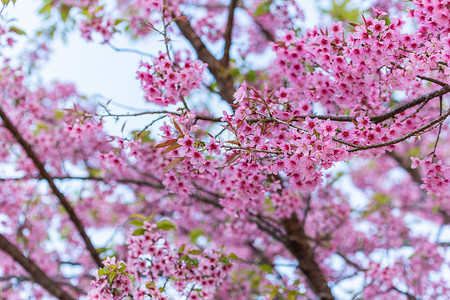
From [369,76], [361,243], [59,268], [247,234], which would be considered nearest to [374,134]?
[369,76]

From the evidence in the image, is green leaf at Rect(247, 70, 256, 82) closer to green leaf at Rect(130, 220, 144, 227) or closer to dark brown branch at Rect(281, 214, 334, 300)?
dark brown branch at Rect(281, 214, 334, 300)

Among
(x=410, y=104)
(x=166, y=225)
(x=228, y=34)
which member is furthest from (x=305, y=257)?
(x=228, y=34)

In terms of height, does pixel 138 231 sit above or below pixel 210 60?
below

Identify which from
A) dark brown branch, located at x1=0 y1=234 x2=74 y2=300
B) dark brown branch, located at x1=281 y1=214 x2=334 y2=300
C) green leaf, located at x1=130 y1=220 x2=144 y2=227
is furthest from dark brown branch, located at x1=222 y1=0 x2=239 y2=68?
dark brown branch, located at x1=0 y1=234 x2=74 y2=300

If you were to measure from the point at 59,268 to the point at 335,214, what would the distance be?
4.97 metres

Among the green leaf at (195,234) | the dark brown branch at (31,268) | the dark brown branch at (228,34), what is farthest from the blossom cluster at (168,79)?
the green leaf at (195,234)

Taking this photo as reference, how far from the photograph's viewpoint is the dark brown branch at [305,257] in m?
4.89

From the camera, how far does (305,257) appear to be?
508 cm

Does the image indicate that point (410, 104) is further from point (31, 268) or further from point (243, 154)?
point (31, 268)

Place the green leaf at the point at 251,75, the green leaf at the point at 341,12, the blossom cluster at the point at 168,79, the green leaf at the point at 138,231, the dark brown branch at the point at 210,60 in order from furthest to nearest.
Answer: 1. the green leaf at the point at 341,12
2. the green leaf at the point at 251,75
3. the dark brown branch at the point at 210,60
4. the green leaf at the point at 138,231
5. the blossom cluster at the point at 168,79

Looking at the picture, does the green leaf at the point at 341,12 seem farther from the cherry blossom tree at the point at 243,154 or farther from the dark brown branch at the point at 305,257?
the dark brown branch at the point at 305,257

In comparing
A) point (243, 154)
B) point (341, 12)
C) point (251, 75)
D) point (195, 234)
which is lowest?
point (243, 154)

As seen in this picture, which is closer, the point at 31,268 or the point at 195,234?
the point at 31,268

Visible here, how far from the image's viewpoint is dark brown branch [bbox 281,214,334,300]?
→ 489 cm
